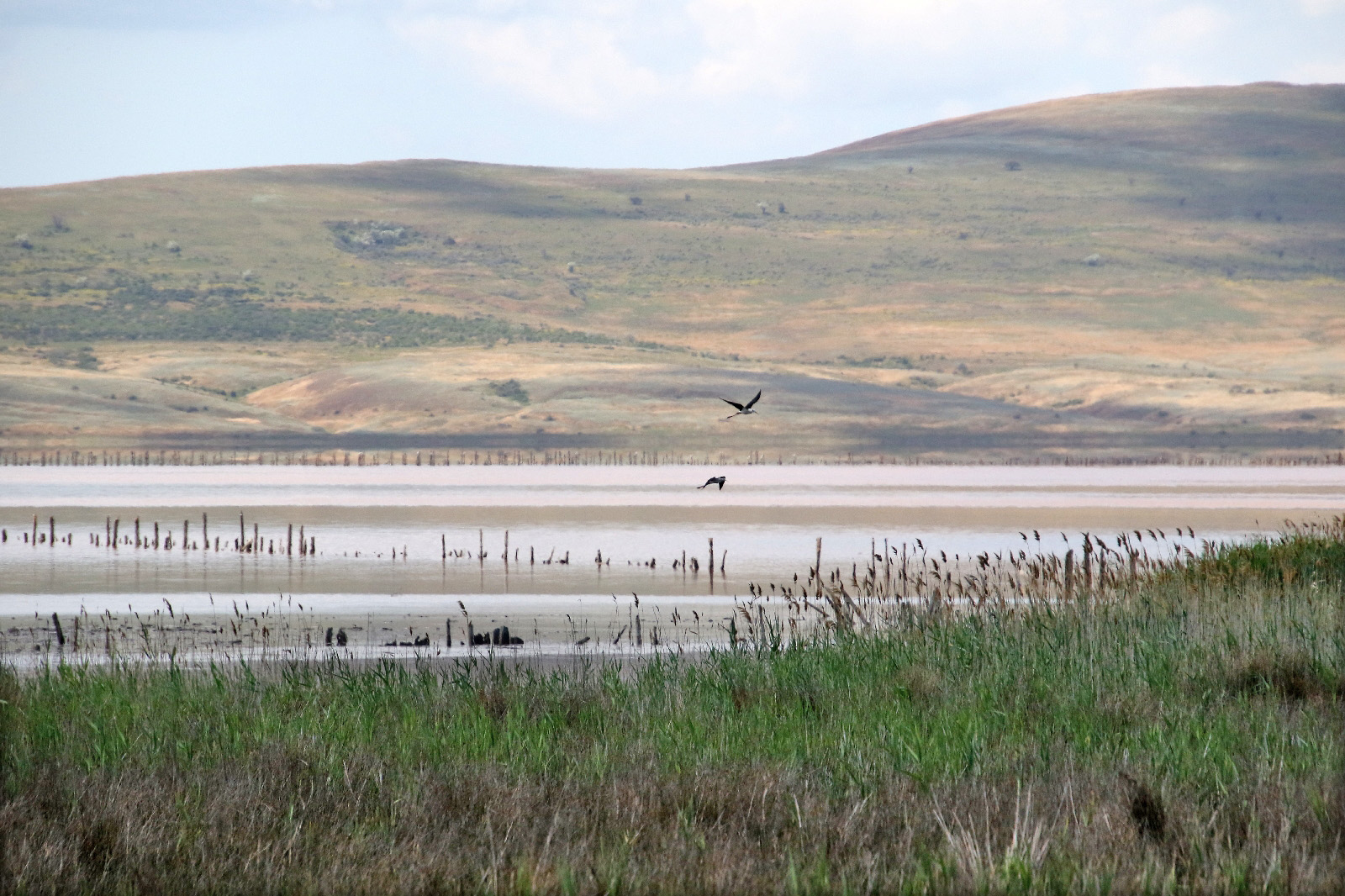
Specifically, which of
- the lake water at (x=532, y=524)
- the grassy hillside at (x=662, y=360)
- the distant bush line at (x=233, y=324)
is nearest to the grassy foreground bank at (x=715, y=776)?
the lake water at (x=532, y=524)

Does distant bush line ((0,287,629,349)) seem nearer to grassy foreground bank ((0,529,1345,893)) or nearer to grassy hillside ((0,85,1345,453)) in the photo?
grassy hillside ((0,85,1345,453))

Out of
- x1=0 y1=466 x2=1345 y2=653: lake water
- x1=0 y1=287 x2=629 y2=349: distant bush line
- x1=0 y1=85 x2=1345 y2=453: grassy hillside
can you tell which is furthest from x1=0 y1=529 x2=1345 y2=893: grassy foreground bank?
x1=0 y1=287 x2=629 y2=349: distant bush line

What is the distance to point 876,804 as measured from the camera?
9461 mm

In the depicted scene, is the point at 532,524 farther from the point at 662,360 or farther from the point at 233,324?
the point at 233,324

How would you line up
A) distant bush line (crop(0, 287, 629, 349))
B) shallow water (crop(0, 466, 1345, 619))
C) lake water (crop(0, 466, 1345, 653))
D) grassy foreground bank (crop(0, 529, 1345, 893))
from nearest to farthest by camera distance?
grassy foreground bank (crop(0, 529, 1345, 893))
lake water (crop(0, 466, 1345, 653))
shallow water (crop(0, 466, 1345, 619))
distant bush line (crop(0, 287, 629, 349))

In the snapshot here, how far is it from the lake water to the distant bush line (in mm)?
60391

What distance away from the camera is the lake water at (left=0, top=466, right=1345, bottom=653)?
116ft

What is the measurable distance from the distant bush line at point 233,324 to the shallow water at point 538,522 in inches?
2291

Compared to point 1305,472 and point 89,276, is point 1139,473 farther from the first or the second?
point 89,276

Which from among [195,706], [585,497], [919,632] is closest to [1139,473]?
[585,497]

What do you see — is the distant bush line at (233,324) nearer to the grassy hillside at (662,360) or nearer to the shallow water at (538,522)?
the grassy hillside at (662,360)

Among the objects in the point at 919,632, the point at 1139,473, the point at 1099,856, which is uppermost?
the point at 1099,856

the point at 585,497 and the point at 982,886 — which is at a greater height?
the point at 982,886

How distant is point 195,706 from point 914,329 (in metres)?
168
